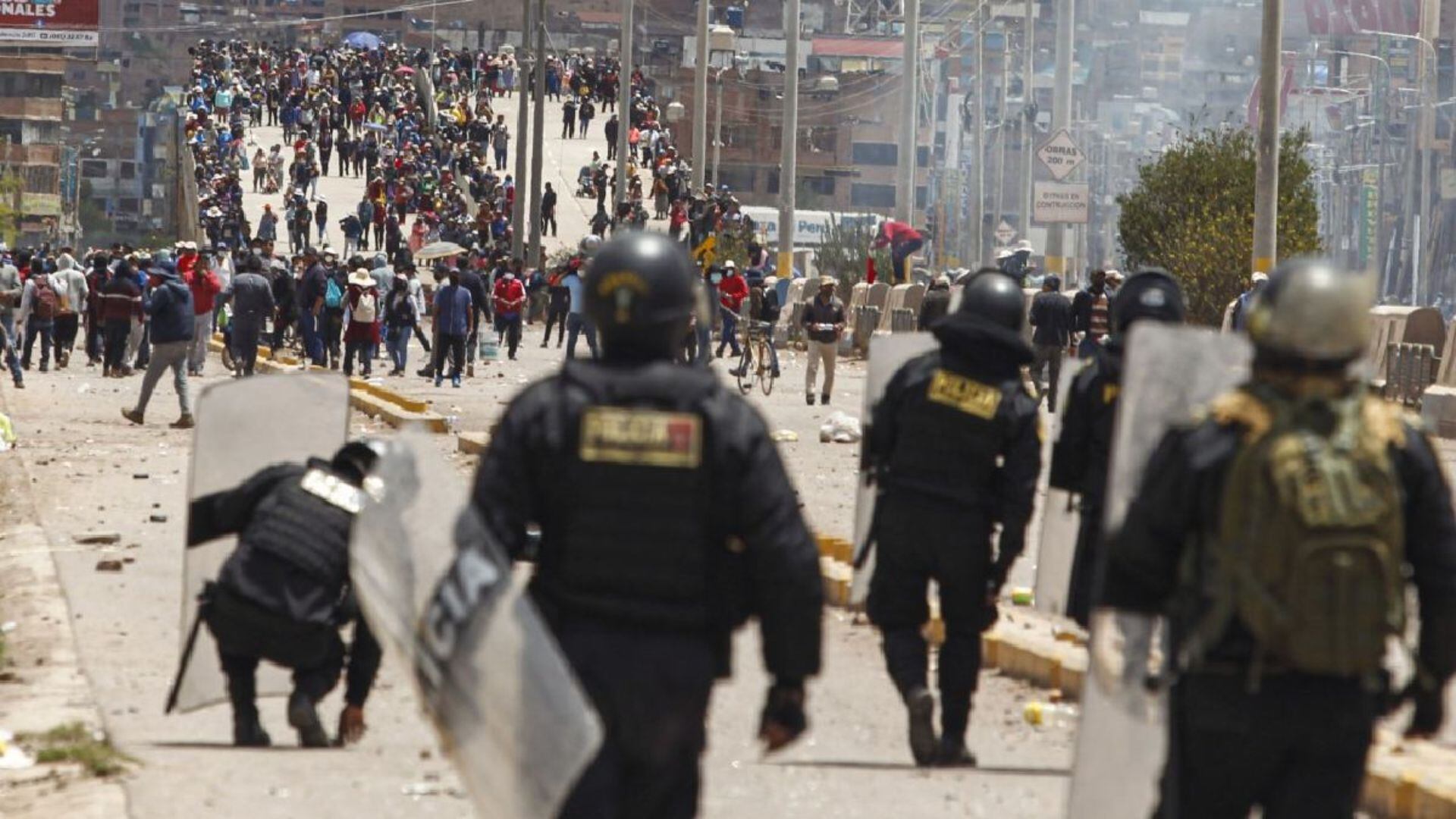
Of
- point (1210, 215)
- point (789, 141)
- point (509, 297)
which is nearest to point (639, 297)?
point (1210, 215)

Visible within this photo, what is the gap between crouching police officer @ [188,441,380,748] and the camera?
7.44m

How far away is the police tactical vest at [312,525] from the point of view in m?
7.41

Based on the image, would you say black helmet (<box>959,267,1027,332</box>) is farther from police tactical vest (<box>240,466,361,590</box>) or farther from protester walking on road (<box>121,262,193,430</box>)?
protester walking on road (<box>121,262,193,430</box>)

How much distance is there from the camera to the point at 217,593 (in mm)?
7613

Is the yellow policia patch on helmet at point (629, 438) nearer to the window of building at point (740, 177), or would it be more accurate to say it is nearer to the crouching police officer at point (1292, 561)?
the crouching police officer at point (1292, 561)

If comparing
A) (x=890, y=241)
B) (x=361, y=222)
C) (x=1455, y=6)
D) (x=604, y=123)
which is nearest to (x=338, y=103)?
Result: (x=604, y=123)

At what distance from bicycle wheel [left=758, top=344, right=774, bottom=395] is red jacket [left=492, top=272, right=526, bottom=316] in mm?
8284

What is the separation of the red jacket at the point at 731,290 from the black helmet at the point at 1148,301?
933 inches

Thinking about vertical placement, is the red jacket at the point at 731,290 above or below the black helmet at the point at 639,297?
below

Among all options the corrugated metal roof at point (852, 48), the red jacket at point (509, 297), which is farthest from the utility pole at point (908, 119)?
the corrugated metal roof at point (852, 48)

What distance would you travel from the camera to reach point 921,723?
768cm

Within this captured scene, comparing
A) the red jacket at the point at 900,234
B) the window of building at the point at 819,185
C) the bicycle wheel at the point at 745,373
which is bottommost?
the bicycle wheel at the point at 745,373

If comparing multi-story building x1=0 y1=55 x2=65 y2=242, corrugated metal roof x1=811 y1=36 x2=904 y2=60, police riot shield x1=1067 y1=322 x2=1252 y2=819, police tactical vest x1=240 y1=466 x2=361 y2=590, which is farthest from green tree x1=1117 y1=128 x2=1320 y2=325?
multi-story building x1=0 y1=55 x2=65 y2=242

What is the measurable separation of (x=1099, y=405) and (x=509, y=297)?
91.2 feet
